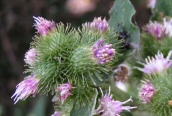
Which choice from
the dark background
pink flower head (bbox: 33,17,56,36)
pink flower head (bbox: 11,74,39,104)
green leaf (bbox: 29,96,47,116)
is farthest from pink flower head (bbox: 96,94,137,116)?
the dark background

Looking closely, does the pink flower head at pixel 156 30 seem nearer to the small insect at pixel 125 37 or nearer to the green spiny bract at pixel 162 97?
the small insect at pixel 125 37

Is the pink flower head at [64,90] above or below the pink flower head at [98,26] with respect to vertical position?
below

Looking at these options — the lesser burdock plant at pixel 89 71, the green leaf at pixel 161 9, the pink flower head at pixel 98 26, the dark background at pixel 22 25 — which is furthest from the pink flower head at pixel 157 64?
the dark background at pixel 22 25

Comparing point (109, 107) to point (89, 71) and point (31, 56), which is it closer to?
point (89, 71)

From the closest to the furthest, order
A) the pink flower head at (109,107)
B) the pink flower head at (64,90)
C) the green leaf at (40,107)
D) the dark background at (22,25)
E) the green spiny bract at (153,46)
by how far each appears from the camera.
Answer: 1. the pink flower head at (64,90)
2. the pink flower head at (109,107)
3. the green spiny bract at (153,46)
4. the green leaf at (40,107)
5. the dark background at (22,25)

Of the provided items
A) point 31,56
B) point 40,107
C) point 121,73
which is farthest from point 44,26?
point 40,107

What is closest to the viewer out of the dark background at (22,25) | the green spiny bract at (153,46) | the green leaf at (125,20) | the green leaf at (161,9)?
the green leaf at (125,20)

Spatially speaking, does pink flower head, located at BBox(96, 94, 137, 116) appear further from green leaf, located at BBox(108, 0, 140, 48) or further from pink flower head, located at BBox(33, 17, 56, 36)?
pink flower head, located at BBox(33, 17, 56, 36)
